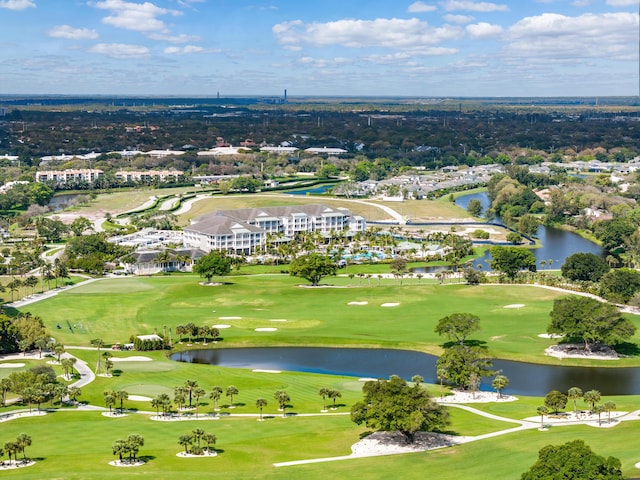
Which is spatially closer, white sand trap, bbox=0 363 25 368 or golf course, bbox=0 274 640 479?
golf course, bbox=0 274 640 479

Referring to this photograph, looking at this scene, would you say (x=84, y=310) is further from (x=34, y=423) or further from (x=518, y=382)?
(x=518, y=382)

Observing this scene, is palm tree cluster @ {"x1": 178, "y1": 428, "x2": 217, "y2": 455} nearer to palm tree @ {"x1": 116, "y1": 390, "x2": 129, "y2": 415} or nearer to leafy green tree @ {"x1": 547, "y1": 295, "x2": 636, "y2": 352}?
palm tree @ {"x1": 116, "y1": 390, "x2": 129, "y2": 415}

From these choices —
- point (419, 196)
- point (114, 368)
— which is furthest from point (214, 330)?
point (419, 196)

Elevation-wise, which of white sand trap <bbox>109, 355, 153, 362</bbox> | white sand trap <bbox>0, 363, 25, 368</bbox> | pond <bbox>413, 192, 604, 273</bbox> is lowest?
white sand trap <bbox>109, 355, 153, 362</bbox>

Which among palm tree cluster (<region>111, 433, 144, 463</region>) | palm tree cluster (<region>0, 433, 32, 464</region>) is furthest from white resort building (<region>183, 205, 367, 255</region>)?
palm tree cluster (<region>111, 433, 144, 463</region>)

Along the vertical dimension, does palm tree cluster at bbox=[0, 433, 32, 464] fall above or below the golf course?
above

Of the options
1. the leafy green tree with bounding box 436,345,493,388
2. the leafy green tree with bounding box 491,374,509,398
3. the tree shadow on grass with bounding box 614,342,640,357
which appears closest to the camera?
the leafy green tree with bounding box 491,374,509,398

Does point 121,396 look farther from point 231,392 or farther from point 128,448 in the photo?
point 128,448

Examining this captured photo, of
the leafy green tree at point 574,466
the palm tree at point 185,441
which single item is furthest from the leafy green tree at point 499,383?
the palm tree at point 185,441
